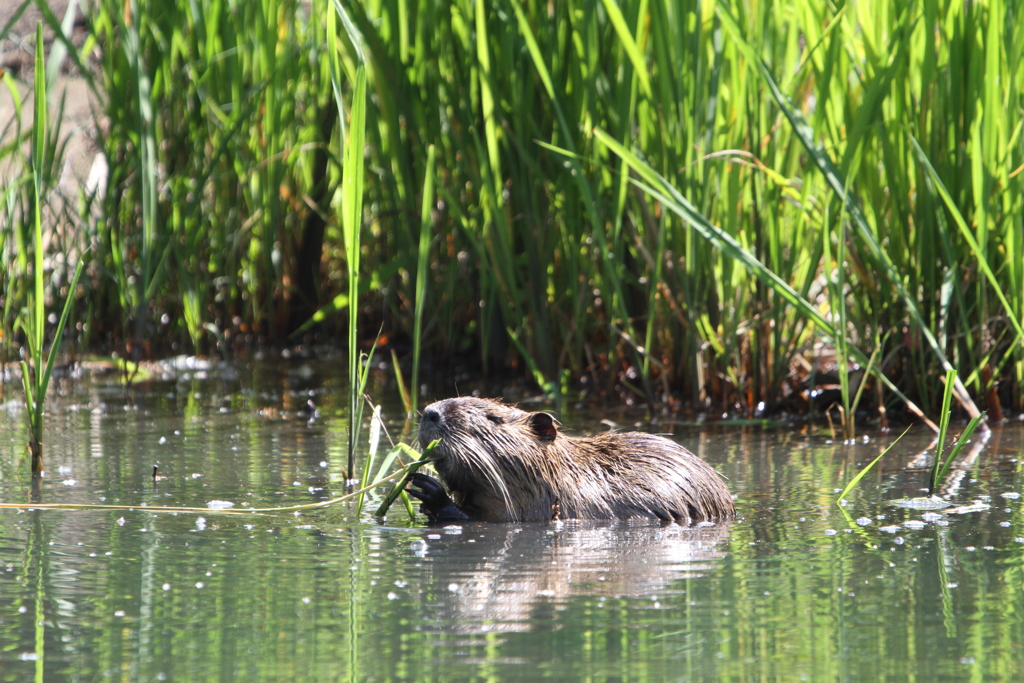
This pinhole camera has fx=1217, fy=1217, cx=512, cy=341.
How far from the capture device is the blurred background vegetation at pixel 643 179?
3.91 m

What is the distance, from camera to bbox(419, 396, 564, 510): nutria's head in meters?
3.19

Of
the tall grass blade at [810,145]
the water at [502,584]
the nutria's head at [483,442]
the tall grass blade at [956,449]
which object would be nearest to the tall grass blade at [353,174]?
the nutria's head at [483,442]

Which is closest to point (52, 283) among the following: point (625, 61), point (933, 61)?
point (625, 61)

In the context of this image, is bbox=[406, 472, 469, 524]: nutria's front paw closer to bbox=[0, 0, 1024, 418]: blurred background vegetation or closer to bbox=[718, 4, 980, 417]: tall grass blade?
bbox=[0, 0, 1024, 418]: blurred background vegetation

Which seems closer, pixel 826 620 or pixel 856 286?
pixel 826 620

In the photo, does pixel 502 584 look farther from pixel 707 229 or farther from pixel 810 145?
pixel 810 145

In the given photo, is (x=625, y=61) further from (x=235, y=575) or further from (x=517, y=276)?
(x=235, y=575)

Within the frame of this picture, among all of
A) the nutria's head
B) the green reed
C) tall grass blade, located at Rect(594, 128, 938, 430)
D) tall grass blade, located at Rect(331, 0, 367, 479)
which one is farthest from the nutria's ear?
the green reed

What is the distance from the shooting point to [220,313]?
6.37 m

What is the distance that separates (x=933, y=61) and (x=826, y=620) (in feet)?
7.71

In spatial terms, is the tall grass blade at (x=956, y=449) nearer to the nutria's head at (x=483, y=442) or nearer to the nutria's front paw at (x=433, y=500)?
the nutria's head at (x=483, y=442)

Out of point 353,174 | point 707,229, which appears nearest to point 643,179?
point 707,229

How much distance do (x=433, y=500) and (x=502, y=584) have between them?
27.1 inches

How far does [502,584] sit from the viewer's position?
95.3 inches
